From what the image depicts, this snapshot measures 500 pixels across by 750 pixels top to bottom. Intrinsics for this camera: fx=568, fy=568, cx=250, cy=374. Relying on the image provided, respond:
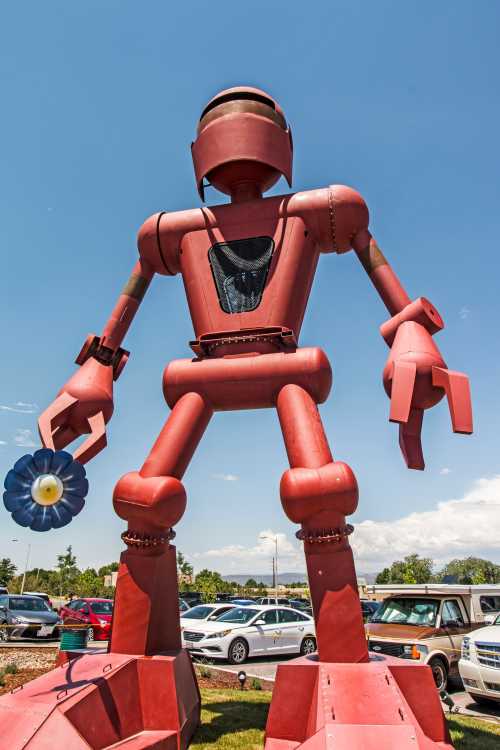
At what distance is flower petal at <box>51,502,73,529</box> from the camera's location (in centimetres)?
462

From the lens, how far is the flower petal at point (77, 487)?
15.4ft

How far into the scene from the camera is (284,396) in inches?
212

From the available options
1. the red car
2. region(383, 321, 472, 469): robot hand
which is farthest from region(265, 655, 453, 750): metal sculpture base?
the red car

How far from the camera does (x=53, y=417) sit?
5680mm

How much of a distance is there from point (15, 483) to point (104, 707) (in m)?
1.85

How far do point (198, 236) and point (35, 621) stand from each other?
12574 mm

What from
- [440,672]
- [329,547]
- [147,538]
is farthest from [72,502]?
[440,672]

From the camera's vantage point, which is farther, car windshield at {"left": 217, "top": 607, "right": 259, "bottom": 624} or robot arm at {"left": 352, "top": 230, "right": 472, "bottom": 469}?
car windshield at {"left": 217, "top": 607, "right": 259, "bottom": 624}

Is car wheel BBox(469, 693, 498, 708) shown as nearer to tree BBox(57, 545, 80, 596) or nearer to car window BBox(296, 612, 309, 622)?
car window BBox(296, 612, 309, 622)

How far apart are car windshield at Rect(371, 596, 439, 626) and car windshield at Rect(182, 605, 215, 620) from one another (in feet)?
16.4

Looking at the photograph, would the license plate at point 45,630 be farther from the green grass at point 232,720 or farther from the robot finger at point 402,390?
the robot finger at point 402,390

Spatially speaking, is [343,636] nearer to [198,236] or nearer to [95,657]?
[95,657]

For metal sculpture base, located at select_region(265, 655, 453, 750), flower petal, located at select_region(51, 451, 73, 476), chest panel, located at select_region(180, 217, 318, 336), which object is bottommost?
metal sculpture base, located at select_region(265, 655, 453, 750)

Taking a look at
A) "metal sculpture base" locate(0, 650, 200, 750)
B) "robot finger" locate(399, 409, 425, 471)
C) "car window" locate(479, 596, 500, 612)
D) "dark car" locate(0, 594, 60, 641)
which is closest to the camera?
"metal sculpture base" locate(0, 650, 200, 750)
